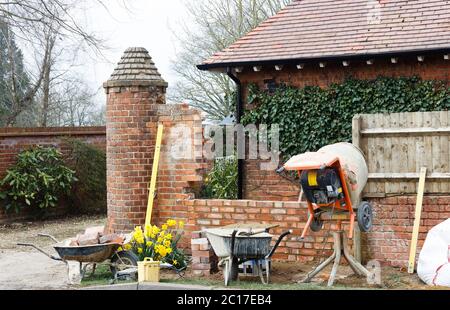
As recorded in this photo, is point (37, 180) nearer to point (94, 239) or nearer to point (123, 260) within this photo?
point (123, 260)

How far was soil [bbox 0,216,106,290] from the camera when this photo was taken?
1006cm

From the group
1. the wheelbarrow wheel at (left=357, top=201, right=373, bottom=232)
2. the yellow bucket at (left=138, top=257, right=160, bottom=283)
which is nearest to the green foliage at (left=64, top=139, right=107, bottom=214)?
the yellow bucket at (left=138, top=257, right=160, bottom=283)

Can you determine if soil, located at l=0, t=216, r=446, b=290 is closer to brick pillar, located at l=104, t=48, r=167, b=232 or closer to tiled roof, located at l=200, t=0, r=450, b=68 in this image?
brick pillar, located at l=104, t=48, r=167, b=232

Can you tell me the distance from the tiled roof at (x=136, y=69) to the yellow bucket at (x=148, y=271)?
3388mm

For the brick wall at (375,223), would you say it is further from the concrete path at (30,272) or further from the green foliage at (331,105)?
the green foliage at (331,105)

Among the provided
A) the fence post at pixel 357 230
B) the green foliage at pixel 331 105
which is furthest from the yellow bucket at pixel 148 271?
the green foliage at pixel 331 105

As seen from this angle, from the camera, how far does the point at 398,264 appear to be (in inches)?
402

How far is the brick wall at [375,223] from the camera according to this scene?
1011 centimetres

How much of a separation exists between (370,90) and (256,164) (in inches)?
112

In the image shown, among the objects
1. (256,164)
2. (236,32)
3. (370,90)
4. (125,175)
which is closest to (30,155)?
(256,164)

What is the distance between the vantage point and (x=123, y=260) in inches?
403

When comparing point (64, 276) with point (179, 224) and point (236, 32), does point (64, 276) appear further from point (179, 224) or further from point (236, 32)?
point (236, 32)

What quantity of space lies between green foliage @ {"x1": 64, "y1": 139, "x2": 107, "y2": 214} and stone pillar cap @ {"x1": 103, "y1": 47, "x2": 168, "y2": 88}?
7121mm

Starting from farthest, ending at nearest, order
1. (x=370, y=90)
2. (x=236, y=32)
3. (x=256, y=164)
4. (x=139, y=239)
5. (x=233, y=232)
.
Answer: (x=236, y=32) → (x=256, y=164) → (x=370, y=90) → (x=139, y=239) → (x=233, y=232)
